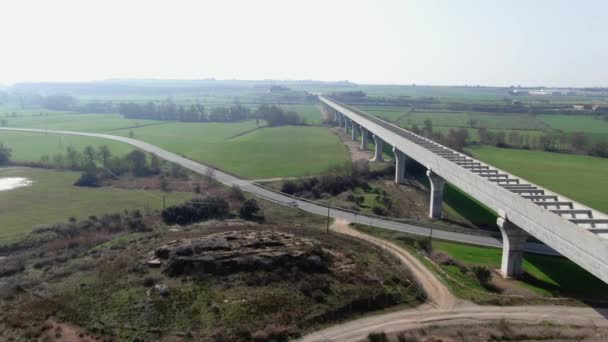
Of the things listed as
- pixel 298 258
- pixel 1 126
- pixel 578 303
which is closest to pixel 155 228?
pixel 298 258

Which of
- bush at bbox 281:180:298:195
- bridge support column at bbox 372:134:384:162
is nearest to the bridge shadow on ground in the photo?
bush at bbox 281:180:298:195

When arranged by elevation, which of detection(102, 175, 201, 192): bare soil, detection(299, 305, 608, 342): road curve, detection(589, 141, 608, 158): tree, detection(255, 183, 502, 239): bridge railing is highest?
detection(589, 141, 608, 158): tree

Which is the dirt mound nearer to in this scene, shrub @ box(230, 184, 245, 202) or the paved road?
the paved road

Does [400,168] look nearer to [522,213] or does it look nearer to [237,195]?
[237,195]

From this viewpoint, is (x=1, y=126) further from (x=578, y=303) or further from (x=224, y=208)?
(x=578, y=303)

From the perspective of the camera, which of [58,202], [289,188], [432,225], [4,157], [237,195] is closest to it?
[432,225]

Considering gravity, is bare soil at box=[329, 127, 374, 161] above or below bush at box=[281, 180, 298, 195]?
above

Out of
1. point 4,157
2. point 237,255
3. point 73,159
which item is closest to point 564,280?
point 237,255
